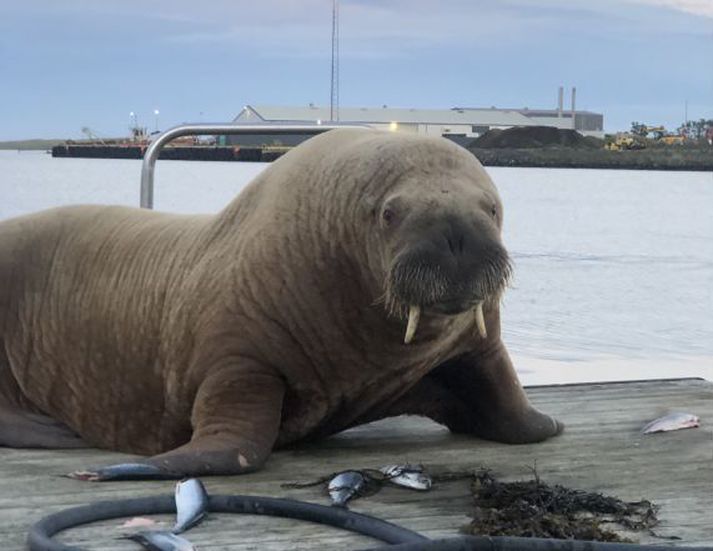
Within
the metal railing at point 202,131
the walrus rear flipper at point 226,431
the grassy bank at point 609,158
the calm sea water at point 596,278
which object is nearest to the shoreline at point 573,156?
the grassy bank at point 609,158

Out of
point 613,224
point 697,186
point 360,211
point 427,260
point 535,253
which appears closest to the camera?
point 427,260

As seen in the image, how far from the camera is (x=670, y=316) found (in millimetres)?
16031

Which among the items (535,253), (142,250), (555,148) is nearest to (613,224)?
(535,253)

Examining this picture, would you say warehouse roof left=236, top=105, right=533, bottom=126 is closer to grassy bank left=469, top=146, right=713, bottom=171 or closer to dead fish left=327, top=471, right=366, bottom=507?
grassy bank left=469, top=146, right=713, bottom=171

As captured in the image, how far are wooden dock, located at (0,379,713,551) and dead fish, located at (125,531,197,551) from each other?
29 mm

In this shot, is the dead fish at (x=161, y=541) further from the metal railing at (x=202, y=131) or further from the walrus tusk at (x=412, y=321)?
the metal railing at (x=202, y=131)

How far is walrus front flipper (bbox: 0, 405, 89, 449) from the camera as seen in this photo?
4867 millimetres

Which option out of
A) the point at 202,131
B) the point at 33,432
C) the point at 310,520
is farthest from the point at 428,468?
the point at 202,131

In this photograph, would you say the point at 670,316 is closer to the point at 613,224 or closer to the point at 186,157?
the point at 613,224

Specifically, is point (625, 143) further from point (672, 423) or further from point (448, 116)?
point (672, 423)

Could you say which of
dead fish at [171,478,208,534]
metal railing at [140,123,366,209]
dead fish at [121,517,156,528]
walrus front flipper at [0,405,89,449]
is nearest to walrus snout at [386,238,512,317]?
dead fish at [171,478,208,534]

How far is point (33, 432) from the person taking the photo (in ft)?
16.2

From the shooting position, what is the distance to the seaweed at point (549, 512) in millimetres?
3533

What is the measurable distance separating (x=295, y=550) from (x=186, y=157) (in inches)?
2775
